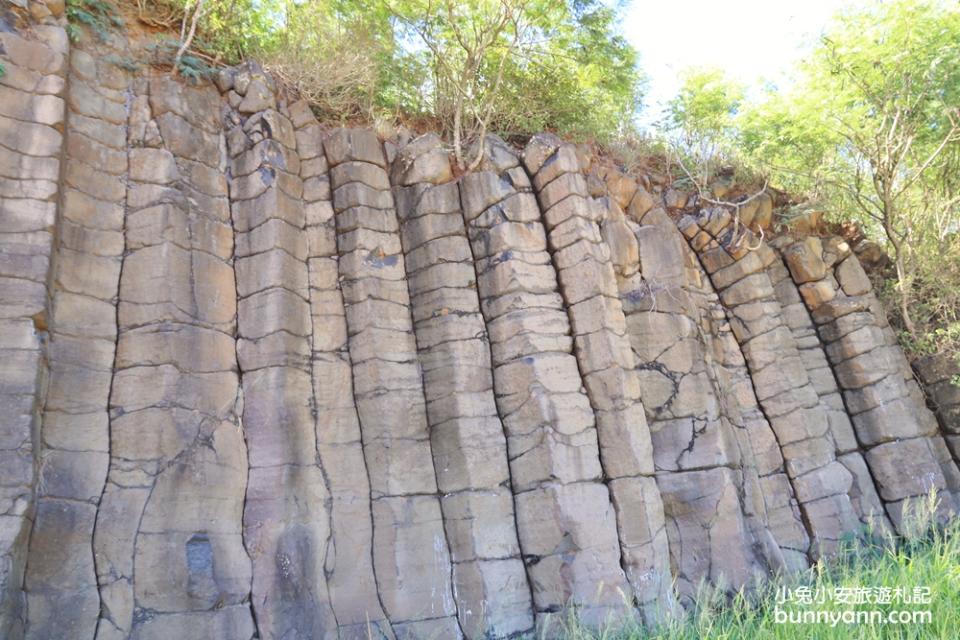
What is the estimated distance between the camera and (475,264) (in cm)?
658

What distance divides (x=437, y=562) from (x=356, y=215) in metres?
3.15

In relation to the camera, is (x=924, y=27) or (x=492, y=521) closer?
(x=492, y=521)

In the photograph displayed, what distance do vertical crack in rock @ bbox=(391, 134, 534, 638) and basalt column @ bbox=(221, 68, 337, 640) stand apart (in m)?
1.01

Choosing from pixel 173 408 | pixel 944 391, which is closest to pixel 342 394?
pixel 173 408

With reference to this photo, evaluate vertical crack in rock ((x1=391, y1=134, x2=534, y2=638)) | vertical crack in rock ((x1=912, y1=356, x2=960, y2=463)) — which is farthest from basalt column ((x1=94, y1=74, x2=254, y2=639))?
vertical crack in rock ((x1=912, y1=356, x2=960, y2=463))

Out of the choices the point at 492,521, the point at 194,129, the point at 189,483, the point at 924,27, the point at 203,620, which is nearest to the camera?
the point at 203,620

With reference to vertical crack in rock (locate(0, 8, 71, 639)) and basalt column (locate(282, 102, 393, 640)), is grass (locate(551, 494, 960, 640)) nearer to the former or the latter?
basalt column (locate(282, 102, 393, 640))

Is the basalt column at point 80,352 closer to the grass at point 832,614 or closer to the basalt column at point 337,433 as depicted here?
the basalt column at point 337,433

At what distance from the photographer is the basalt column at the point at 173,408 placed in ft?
15.1

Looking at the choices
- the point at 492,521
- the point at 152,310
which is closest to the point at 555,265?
the point at 492,521

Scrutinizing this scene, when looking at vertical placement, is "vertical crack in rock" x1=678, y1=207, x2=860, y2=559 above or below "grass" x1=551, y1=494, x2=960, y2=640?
above

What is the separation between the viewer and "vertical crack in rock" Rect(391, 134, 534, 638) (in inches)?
215

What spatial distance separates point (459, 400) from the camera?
5.92 meters

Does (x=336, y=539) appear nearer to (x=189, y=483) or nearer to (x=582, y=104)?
(x=189, y=483)
